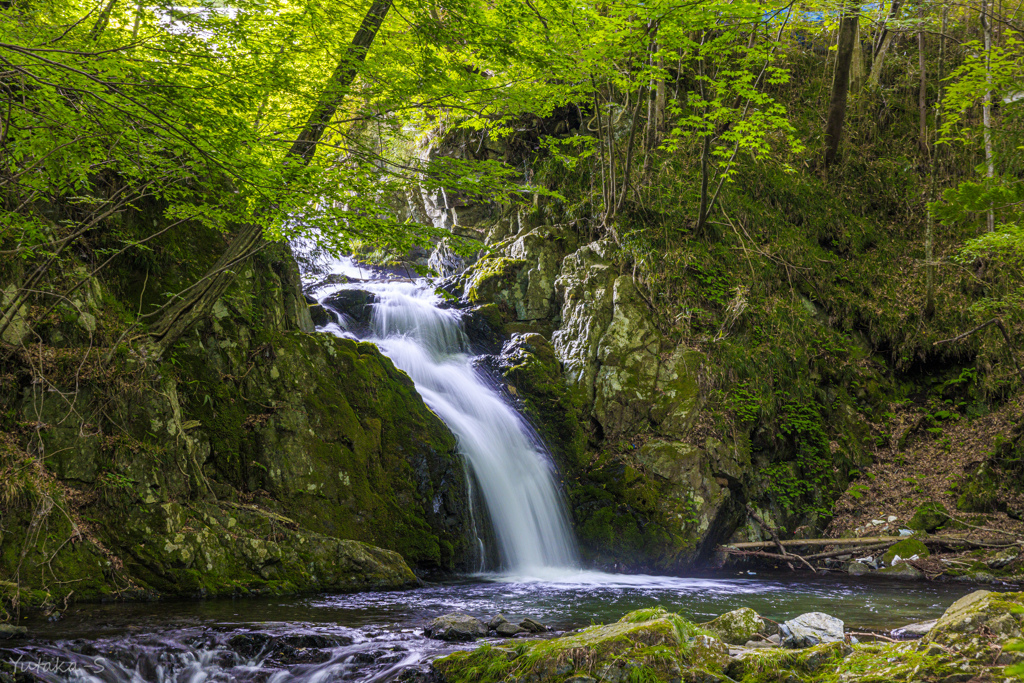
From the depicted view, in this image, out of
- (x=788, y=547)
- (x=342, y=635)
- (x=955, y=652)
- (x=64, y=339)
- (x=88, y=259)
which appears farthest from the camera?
(x=788, y=547)

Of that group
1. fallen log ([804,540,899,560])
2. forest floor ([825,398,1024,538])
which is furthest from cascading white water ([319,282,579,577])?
forest floor ([825,398,1024,538])

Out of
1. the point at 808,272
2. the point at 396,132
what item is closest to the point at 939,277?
the point at 808,272

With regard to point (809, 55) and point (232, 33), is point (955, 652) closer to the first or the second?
point (232, 33)

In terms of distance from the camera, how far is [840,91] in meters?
14.1

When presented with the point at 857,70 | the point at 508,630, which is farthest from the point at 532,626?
the point at 857,70

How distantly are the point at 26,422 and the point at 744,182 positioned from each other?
46.5 feet

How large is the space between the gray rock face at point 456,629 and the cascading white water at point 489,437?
3.61 m

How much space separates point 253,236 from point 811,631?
23.3 feet

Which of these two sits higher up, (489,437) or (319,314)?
(319,314)

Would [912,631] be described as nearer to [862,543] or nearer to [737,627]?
[737,627]

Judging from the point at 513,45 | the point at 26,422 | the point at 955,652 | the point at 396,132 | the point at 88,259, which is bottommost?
the point at 955,652

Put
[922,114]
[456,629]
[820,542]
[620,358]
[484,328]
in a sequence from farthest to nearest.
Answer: [922,114] < [484,328] < [620,358] < [820,542] < [456,629]

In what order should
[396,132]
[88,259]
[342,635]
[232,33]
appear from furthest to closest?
[88,259] → [396,132] → [232,33] → [342,635]

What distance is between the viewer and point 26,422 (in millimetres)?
5758
